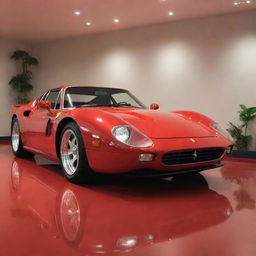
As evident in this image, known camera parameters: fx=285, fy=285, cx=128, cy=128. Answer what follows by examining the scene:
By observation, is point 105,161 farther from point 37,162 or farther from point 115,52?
point 115,52

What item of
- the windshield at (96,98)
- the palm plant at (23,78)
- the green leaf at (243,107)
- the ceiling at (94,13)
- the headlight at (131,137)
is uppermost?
the ceiling at (94,13)

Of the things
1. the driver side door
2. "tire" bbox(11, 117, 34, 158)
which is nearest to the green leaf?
the driver side door

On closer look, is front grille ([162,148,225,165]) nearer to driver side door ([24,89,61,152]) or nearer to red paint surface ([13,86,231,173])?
red paint surface ([13,86,231,173])

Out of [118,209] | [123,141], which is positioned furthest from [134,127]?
[118,209]

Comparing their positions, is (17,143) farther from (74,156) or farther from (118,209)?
(118,209)

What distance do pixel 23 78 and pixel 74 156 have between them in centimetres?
627

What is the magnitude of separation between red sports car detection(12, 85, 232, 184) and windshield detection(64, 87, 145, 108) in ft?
0.03

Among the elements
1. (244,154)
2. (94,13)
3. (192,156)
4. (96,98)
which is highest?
(94,13)

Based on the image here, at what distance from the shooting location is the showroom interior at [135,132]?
150 cm

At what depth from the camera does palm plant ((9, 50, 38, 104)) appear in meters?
7.94

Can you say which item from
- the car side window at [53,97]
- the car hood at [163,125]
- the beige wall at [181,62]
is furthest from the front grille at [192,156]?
the beige wall at [181,62]

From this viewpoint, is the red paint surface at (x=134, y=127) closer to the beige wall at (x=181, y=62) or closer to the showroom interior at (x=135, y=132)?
the showroom interior at (x=135, y=132)

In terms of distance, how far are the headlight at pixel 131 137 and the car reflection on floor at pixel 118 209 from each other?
15.9 inches

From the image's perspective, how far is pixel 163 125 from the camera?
2332mm
